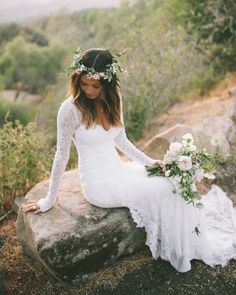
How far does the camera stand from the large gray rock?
404 cm

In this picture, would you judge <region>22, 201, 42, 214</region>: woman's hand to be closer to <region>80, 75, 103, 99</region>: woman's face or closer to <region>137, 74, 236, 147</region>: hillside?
<region>80, 75, 103, 99</region>: woman's face

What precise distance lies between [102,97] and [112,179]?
0.78 metres

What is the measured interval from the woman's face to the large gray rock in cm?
109

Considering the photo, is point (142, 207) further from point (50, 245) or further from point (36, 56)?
point (36, 56)

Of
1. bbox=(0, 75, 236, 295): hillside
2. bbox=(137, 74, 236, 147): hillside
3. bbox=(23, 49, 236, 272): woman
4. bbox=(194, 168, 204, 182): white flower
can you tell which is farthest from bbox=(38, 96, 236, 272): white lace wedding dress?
bbox=(137, 74, 236, 147): hillside

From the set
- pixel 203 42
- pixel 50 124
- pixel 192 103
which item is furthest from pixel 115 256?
pixel 50 124

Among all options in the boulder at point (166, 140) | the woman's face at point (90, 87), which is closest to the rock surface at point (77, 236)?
the woman's face at point (90, 87)

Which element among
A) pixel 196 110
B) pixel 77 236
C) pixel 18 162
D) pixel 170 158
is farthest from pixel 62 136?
pixel 196 110

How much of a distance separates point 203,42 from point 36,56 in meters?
8.62

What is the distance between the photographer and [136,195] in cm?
416

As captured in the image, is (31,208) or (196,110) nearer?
(31,208)

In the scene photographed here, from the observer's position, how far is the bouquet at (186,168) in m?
Answer: 4.04

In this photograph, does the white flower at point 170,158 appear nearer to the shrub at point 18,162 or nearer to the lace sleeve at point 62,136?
the lace sleeve at point 62,136

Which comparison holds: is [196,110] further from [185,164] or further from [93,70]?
[93,70]
